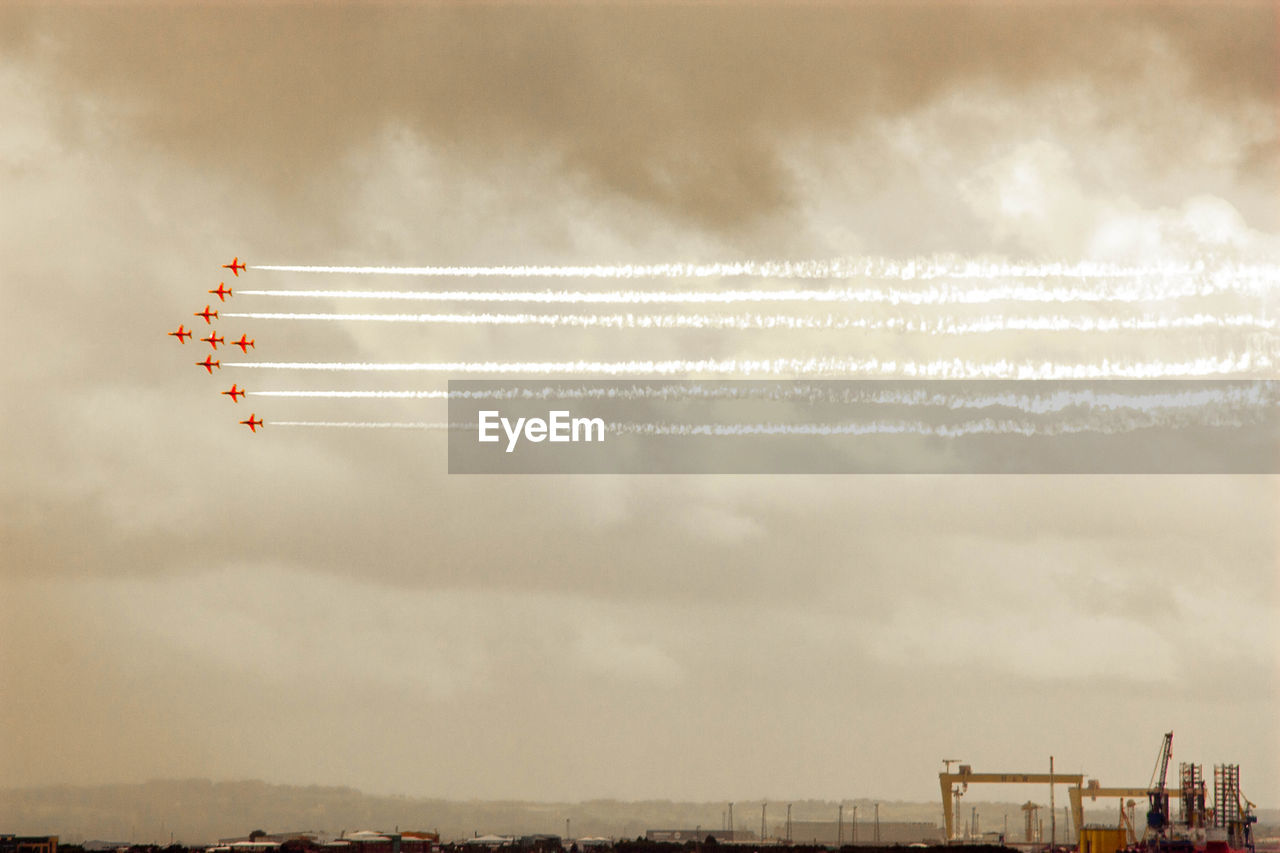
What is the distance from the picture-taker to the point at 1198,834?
14500 centimetres

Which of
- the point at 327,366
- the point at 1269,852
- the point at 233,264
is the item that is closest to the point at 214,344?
the point at 233,264

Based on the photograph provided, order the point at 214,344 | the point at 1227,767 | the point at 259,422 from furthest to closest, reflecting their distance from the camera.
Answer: the point at 1227,767 < the point at 214,344 < the point at 259,422

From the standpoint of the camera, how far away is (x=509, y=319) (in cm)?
11588

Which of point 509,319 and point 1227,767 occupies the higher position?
point 509,319

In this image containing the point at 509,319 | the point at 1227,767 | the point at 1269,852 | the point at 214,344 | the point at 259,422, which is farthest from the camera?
the point at 1269,852

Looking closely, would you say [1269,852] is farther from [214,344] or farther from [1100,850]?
[214,344]

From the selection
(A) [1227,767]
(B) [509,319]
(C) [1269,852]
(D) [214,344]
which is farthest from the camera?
(C) [1269,852]

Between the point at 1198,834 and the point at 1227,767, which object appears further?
the point at 1227,767

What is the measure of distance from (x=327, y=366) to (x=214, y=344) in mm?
30070

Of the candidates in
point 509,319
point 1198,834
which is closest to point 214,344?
point 509,319

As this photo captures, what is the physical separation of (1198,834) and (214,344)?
10754 cm

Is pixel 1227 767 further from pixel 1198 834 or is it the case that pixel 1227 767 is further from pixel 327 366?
pixel 327 366

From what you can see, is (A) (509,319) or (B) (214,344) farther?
(B) (214,344)

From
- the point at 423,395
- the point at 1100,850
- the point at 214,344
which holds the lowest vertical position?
the point at 1100,850
